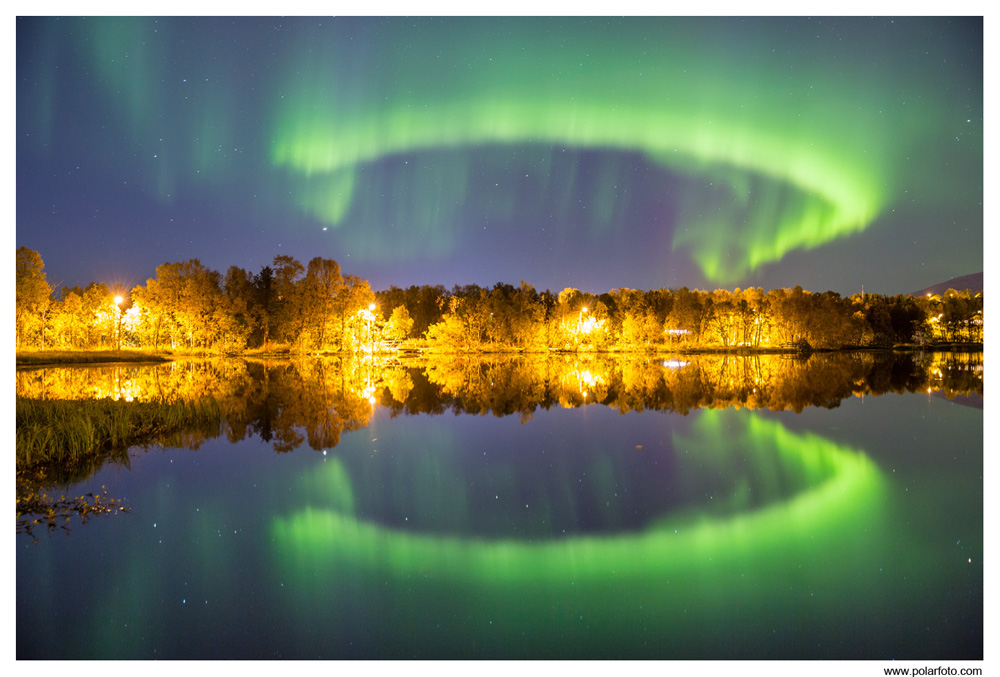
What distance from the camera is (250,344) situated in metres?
82.9

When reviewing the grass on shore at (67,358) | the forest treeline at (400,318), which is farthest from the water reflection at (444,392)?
the forest treeline at (400,318)

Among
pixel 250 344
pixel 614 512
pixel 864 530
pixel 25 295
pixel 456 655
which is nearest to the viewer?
pixel 456 655

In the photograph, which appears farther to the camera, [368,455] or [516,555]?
[368,455]

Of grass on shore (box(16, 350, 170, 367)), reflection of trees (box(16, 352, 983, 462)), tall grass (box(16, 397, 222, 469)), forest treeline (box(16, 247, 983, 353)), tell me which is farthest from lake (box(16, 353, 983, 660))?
forest treeline (box(16, 247, 983, 353))

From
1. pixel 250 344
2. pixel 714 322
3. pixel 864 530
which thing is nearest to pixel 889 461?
pixel 864 530

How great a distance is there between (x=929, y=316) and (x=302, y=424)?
122 m

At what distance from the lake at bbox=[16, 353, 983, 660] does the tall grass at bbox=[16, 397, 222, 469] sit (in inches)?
33.7

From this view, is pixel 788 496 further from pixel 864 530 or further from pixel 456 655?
pixel 456 655

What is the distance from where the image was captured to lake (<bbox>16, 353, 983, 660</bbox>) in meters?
5.94

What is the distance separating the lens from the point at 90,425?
41.3ft

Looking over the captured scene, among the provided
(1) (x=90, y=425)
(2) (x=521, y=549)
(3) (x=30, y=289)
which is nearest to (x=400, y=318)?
(3) (x=30, y=289)

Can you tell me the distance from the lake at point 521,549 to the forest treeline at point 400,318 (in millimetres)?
56656

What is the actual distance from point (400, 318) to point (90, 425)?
6975cm
